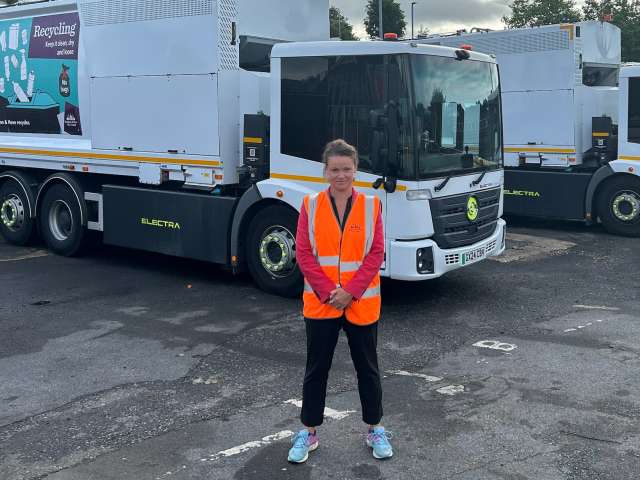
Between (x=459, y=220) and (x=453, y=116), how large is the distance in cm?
108

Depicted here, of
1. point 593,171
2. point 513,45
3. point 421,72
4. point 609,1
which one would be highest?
point 609,1

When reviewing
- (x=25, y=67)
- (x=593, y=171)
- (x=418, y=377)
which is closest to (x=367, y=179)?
(x=418, y=377)

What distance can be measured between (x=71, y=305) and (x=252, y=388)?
11.5ft

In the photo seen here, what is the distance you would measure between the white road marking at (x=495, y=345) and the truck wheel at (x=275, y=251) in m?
2.32

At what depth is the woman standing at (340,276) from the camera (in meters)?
4.55

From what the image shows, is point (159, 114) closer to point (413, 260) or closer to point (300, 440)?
point (413, 260)

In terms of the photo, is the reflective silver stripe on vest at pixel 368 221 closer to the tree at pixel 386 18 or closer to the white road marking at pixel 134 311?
the white road marking at pixel 134 311

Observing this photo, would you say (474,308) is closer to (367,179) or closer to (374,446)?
(367,179)

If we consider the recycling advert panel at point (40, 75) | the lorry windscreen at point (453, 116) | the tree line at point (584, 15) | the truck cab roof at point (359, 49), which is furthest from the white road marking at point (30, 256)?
the tree line at point (584, 15)

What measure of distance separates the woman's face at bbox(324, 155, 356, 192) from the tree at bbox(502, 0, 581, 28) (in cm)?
4808

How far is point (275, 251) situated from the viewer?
8.95 m

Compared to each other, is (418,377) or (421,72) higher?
(421,72)

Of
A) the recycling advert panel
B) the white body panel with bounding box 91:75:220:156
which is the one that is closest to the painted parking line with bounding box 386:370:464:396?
the white body panel with bounding box 91:75:220:156

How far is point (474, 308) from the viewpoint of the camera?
8453 mm
